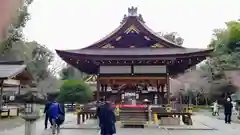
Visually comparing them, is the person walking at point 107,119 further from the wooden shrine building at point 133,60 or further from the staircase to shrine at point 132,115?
the wooden shrine building at point 133,60

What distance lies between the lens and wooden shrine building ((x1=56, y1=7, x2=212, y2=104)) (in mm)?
18609

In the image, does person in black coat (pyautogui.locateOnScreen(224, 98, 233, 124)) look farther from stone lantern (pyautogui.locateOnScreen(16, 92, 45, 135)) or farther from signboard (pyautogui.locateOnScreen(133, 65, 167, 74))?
stone lantern (pyautogui.locateOnScreen(16, 92, 45, 135))

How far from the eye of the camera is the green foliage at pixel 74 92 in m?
34.1

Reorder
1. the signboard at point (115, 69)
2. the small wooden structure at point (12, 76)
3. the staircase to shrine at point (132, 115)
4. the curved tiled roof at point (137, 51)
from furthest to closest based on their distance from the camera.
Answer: the small wooden structure at point (12, 76), the signboard at point (115, 69), the curved tiled roof at point (137, 51), the staircase to shrine at point (132, 115)

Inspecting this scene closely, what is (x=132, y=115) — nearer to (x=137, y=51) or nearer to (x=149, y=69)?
(x=149, y=69)

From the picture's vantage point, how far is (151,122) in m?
17.4

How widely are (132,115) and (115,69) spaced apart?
3.32 meters

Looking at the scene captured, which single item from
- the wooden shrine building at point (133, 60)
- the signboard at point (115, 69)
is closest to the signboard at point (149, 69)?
the wooden shrine building at point (133, 60)

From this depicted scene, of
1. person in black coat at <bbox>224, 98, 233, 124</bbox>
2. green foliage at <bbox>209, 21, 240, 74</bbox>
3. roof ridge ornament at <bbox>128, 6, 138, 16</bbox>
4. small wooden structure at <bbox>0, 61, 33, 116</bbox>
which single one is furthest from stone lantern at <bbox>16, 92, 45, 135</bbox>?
green foliage at <bbox>209, 21, 240, 74</bbox>

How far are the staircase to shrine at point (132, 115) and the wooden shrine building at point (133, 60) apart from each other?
1562 mm

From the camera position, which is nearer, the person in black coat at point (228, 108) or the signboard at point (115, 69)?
the person in black coat at point (228, 108)

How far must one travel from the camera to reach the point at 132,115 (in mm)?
17438

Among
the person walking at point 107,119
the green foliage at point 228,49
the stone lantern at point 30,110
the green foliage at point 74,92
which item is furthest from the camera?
the green foliage at point 228,49

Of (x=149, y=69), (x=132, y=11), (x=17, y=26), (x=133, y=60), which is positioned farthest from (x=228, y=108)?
(x=17, y=26)
